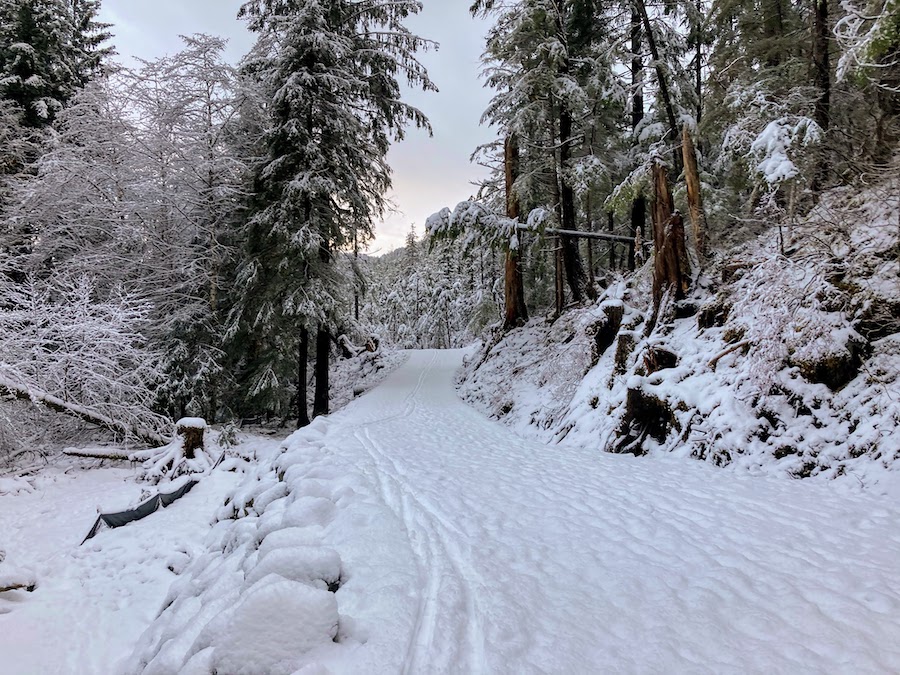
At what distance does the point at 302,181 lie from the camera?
474 inches

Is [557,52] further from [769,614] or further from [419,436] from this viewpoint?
[769,614]

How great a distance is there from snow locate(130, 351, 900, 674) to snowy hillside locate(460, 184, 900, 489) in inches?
21.7

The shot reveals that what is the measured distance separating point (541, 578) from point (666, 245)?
6894mm

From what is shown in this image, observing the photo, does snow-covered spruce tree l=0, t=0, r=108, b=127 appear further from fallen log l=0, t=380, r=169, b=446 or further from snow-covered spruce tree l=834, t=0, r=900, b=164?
snow-covered spruce tree l=834, t=0, r=900, b=164

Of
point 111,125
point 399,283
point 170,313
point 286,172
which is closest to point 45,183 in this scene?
point 111,125

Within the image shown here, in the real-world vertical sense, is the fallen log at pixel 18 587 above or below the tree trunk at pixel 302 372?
below

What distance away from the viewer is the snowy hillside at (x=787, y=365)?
14.7 feet

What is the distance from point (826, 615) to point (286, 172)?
14.4 m

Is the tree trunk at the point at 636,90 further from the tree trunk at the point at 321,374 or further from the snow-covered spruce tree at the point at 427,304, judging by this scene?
the snow-covered spruce tree at the point at 427,304

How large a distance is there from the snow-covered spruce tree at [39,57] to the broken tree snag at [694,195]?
55.7 feet

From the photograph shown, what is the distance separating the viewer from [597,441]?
7090 mm

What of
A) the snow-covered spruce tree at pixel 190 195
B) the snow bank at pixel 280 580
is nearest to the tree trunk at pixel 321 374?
the snow-covered spruce tree at pixel 190 195

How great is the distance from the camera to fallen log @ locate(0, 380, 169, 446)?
24.5 feet

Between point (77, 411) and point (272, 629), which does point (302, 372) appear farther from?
point (272, 629)
